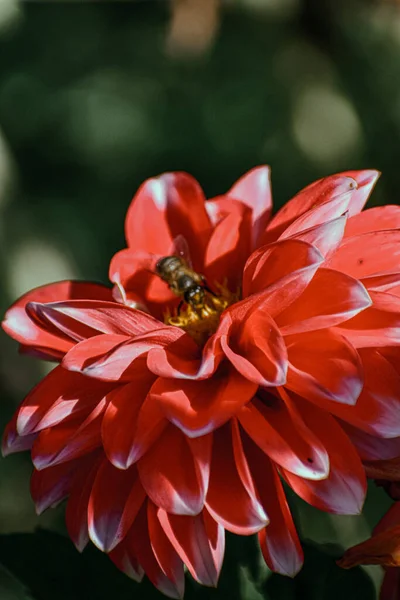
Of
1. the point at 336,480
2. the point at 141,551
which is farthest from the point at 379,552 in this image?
the point at 141,551

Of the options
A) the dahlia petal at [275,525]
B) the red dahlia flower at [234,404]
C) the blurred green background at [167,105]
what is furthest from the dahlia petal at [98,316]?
the blurred green background at [167,105]

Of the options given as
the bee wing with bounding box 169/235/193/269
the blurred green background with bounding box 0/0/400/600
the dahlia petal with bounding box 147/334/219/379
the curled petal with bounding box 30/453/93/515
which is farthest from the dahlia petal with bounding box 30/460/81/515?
the blurred green background with bounding box 0/0/400/600

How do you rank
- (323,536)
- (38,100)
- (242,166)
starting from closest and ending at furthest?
(323,536), (242,166), (38,100)

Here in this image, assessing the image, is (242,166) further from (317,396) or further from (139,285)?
(317,396)

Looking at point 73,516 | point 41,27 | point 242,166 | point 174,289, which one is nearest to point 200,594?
point 73,516

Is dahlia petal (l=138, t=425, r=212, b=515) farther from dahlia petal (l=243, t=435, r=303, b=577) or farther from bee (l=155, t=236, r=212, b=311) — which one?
bee (l=155, t=236, r=212, b=311)

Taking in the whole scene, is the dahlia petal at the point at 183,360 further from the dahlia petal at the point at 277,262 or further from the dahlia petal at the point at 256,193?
Answer: the dahlia petal at the point at 256,193
